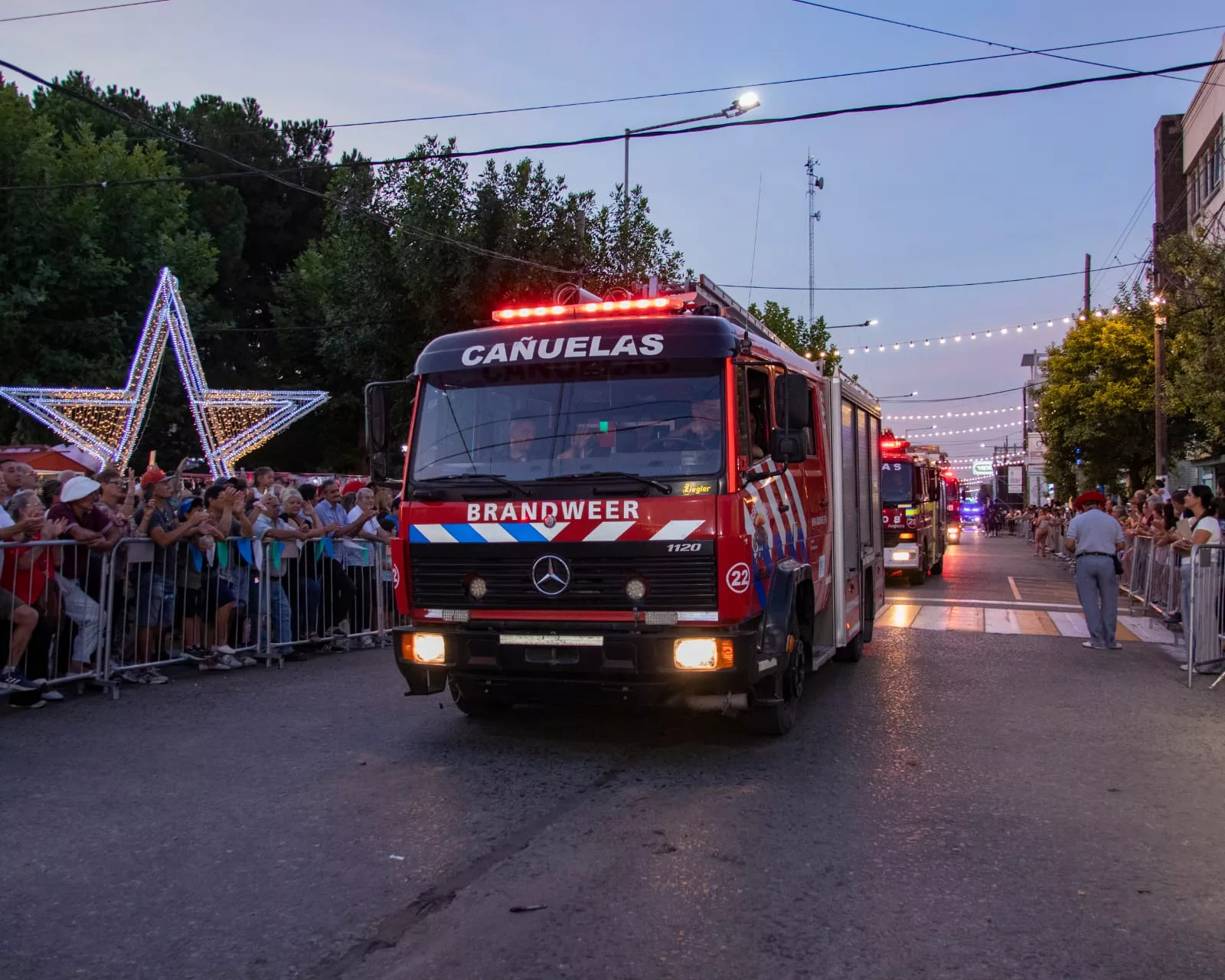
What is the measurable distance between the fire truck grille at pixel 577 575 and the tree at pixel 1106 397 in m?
27.9

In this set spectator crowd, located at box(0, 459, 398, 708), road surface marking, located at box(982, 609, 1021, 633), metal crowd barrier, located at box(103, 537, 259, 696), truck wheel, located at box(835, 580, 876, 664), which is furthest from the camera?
road surface marking, located at box(982, 609, 1021, 633)

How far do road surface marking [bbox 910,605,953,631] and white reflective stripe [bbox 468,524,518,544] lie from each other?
8.79 metres

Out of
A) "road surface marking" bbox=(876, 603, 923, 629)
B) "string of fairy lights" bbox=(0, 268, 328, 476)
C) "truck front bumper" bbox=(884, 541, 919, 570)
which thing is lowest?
"road surface marking" bbox=(876, 603, 923, 629)

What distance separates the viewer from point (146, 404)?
902 inches

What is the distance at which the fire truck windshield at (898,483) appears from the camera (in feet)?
67.2

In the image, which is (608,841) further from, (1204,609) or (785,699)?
(1204,609)

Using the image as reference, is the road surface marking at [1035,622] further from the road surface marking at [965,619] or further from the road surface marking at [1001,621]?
the road surface marking at [965,619]

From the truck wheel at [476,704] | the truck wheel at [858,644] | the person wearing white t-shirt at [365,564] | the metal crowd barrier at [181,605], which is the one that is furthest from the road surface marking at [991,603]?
the truck wheel at [476,704]

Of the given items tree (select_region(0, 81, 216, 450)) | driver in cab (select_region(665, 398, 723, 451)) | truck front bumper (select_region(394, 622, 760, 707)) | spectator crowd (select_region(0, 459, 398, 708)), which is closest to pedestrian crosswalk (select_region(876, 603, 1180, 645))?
spectator crowd (select_region(0, 459, 398, 708))

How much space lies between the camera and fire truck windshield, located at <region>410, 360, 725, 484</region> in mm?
6262

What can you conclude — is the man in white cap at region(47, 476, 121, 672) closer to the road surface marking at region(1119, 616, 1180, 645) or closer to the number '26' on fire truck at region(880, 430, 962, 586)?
the road surface marking at region(1119, 616, 1180, 645)

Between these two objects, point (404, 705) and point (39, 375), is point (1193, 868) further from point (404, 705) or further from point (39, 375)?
point (39, 375)

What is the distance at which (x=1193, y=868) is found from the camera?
4684 mm

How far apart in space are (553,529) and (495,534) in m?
0.37
